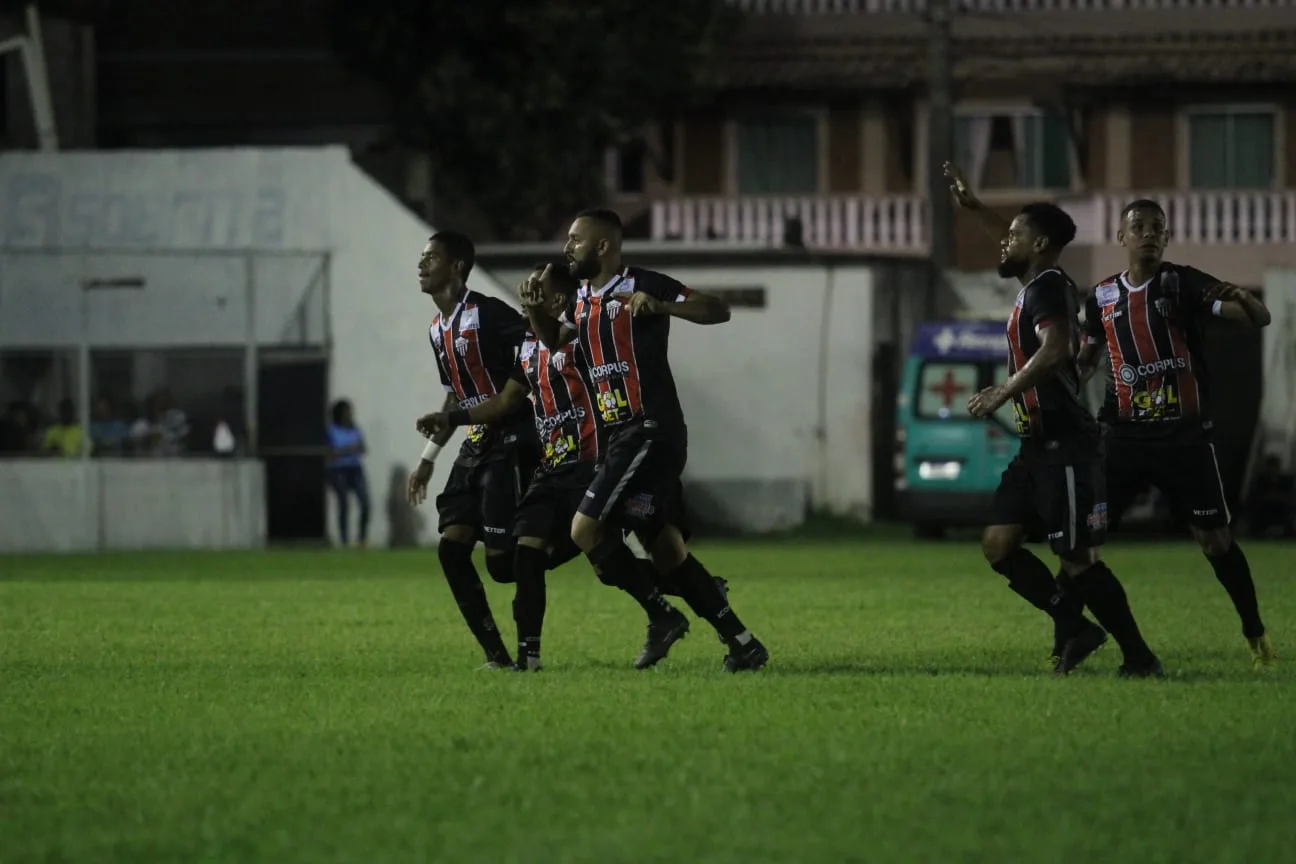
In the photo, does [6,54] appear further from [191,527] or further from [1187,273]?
[1187,273]

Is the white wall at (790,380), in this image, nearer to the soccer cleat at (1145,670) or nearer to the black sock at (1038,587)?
the black sock at (1038,587)

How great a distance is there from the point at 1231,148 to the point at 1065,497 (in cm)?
3259

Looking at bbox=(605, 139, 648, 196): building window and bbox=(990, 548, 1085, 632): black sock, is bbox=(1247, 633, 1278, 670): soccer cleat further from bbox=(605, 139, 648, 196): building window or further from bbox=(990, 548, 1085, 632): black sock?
bbox=(605, 139, 648, 196): building window

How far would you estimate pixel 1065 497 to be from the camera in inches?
478

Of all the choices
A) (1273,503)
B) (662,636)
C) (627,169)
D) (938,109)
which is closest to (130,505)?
(938,109)

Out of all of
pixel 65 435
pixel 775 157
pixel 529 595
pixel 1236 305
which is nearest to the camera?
pixel 1236 305

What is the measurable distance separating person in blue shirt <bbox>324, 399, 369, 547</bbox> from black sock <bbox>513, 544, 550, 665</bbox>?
18.4 meters

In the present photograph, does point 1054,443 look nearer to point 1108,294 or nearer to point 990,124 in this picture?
point 1108,294

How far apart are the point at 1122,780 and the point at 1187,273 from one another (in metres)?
4.40

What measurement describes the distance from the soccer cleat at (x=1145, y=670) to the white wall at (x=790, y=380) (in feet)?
75.5

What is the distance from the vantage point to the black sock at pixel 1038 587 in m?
A: 12.6

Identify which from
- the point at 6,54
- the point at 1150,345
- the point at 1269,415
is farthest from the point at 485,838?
the point at 6,54

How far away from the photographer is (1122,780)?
881 cm

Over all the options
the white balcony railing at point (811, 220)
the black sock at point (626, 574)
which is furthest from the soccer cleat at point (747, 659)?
the white balcony railing at point (811, 220)
